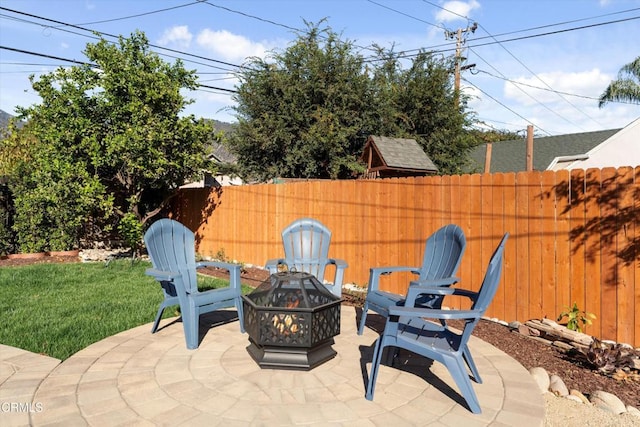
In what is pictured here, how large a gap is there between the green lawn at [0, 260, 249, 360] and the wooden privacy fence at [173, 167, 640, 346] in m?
2.40

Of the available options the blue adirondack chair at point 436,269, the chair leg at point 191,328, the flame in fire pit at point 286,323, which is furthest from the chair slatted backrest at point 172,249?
the blue adirondack chair at point 436,269

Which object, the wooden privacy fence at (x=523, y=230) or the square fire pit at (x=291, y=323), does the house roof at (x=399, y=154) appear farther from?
the square fire pit at (x=291, y=323)

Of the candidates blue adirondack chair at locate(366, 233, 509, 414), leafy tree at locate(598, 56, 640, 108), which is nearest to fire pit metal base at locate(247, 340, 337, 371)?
blue adirondack chair at locate(366, 233, 509, 414)

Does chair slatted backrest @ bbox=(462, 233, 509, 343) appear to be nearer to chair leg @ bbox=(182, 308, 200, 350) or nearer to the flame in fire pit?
the flame in fire pit

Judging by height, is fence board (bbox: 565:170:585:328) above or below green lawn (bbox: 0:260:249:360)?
above

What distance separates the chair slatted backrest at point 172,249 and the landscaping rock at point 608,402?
3281 mm

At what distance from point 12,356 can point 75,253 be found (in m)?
6.68

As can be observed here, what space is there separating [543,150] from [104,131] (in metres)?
16.4

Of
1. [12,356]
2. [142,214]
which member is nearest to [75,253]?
[142,214]

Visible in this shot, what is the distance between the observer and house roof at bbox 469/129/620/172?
16.0 metres

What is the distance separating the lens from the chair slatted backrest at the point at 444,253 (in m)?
3.38

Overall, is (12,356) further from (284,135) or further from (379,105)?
(379,105)

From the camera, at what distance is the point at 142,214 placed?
10.1m

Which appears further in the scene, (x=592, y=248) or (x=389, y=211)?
(x=389, y=211)
